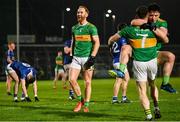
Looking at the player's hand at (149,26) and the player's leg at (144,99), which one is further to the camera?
the player's leg at (144,99)

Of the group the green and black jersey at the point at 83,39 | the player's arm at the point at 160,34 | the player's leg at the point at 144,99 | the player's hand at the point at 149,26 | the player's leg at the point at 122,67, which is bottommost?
the player's leg at the point at 144,99

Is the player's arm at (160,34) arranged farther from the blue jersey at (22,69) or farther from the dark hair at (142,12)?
the blue jersey at (22,69)

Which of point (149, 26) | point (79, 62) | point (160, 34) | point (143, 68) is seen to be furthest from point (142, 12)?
point (79, 62)

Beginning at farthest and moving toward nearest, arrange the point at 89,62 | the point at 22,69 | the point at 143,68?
the point at 22,69 → the point at 89,62 → the point at 143,68

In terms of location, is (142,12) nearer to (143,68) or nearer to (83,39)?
(143,68)

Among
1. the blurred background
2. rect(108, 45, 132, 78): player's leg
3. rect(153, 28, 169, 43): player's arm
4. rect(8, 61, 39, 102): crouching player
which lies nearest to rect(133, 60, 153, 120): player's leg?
rect(108, 45, 132, 78): player's leg

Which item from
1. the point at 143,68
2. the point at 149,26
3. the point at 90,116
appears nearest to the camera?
the point at 149,26

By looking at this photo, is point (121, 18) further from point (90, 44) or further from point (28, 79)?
point (90, 44)

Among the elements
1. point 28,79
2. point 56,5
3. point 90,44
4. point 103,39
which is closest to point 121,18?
point 103,39

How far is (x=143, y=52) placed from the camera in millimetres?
11570

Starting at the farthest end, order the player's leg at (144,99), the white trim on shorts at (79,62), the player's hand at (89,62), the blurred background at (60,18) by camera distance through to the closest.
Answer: the blurred background at (60,18) < the white trim on shorts at (79,62) < the player's hand at (89,62) < the player's leg at (144,99)

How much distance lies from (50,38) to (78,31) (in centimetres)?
4775

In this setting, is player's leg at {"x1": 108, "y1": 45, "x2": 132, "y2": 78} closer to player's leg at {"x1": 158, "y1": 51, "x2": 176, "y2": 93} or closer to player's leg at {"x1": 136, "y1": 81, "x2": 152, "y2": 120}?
player's leg at {"x1": 136, "y1": 81, "x2": 152, "y2": 120}

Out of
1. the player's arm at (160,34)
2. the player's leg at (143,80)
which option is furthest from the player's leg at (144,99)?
the player's arm at (160,34)
